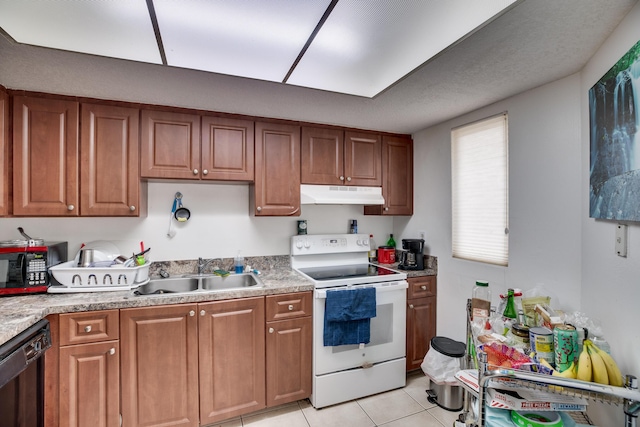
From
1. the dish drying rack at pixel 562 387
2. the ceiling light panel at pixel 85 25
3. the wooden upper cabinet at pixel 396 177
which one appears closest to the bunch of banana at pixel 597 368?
the dish drying rack at pixel 562 387

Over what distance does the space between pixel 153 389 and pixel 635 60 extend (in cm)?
281

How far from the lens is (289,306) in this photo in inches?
82.3

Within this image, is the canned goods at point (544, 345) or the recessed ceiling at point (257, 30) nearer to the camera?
the recessed ceiling at point (257, 30)

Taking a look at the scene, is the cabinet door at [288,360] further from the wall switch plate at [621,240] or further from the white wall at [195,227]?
the wall switch plate at [621,240]

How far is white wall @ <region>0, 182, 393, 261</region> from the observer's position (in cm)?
215

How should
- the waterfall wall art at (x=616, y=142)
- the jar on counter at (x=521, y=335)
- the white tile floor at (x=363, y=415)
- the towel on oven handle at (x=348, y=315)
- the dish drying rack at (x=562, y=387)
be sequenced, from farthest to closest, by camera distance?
the towel on oven handle at (x=348, y=315) → the white tile floor at (x=363, y=415) → the jar on counter at (x=521, y=335) → the waterfall wall art at (x=616, y=142) → the dish drying rack at (x=562, y=387)

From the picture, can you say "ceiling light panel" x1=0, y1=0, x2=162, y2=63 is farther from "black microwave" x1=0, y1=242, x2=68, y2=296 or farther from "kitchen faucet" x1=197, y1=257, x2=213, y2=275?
"kitchen faucet" x1=197, y1=257, x2=213, y2=275

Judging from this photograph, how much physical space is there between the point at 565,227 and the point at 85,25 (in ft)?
8.39

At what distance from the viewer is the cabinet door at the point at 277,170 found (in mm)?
2344

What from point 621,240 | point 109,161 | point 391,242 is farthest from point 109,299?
point 621,240

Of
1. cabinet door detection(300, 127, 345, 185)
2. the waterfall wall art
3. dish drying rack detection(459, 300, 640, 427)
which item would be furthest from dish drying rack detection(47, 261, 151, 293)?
the waterfall wall art

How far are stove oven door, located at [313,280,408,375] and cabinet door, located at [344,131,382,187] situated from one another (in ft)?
3.16

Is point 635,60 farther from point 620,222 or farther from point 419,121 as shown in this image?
point 419,121

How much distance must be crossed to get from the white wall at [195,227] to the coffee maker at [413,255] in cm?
81
